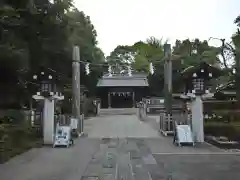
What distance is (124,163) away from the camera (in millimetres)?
10273

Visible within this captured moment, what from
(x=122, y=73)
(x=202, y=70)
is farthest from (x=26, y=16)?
(x=122, y=73)

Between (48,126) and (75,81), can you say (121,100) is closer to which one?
(75,81)

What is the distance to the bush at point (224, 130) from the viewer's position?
50.7ft

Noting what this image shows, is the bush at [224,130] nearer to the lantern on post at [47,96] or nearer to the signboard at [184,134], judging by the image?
the signboard at [184,134]

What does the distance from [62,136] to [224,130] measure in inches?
269

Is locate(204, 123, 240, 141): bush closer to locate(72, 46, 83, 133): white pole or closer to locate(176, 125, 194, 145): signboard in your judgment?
locate(176, 125, 194, 145): signboard

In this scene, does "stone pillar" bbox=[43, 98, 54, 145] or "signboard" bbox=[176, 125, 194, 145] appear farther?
"stone pillar" bbox=[43, 98, 54, 145]

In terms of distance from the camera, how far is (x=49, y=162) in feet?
34.7

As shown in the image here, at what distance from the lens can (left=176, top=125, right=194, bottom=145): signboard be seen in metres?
14.4

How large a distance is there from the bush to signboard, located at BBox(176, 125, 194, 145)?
2.05 metres

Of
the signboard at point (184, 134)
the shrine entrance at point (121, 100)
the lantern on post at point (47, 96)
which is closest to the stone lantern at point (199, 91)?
the signboard at point (184, 134)

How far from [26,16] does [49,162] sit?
29.7 feet

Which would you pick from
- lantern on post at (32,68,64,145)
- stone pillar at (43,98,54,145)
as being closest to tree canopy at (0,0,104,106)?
lantern on post at (32,68,64,145)

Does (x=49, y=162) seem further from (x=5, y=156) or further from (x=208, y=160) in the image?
(x=208, y=160)
